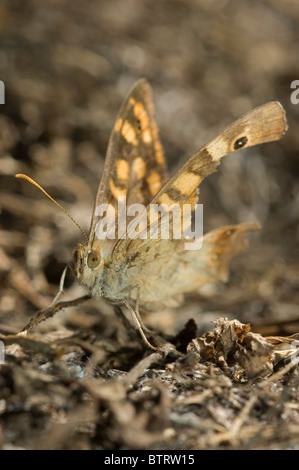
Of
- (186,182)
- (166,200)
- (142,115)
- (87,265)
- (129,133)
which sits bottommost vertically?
(87,265)

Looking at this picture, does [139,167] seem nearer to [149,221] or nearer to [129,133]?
[129,133]

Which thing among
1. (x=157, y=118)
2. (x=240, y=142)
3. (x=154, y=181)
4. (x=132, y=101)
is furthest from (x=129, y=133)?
(x=157, y=118)

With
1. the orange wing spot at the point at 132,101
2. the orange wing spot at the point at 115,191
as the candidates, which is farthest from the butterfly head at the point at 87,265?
the orange wing spot at the point at 132,101

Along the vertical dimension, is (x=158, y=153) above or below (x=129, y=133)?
below

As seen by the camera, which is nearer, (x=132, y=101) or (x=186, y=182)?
(x=186, y=182)

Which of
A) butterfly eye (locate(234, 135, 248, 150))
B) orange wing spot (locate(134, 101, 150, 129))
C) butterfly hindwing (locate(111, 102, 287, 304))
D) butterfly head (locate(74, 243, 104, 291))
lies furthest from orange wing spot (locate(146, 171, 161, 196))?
butterfly eye (locate(234, 135, 248, 150))

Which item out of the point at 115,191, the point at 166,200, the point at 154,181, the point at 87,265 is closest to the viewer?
the point at 166,200

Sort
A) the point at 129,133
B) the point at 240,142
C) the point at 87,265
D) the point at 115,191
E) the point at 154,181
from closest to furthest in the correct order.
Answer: the point at 240,142, the point at 87,265, the point at 115,191, the point at 129,133, the point at 154,181

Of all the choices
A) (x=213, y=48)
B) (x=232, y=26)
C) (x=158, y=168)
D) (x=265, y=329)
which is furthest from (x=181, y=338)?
(x=232, y=26)
